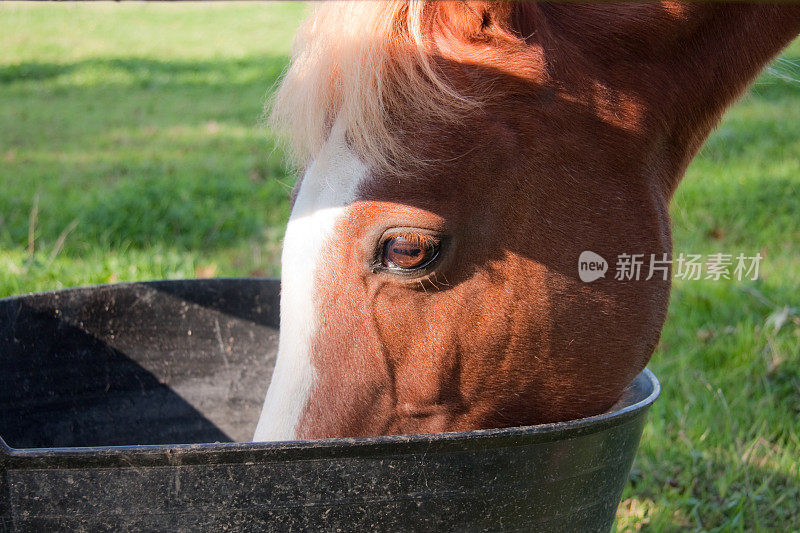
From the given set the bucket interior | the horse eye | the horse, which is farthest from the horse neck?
the bucket interior

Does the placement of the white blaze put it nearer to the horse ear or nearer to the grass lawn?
the horse ear

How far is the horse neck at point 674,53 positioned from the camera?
1424mm

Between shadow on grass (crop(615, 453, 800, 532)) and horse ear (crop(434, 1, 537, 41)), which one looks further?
shadow on grass (crop(615, 453, 800, 532))

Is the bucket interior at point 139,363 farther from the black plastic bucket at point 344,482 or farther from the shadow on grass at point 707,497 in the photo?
the shadow on grass at point 707,497

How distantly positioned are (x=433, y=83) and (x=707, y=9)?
0.61m

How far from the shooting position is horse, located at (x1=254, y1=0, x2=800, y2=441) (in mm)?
1325

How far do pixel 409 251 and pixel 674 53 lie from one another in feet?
2.24

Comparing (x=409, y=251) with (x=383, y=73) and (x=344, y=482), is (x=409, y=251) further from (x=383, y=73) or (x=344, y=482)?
(x=344, y=482)

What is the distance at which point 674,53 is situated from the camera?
149 cm

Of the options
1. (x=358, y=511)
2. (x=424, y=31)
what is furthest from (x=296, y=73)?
(x=358, y=511)

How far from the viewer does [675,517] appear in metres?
2.04

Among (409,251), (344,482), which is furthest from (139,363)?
(344,482)
